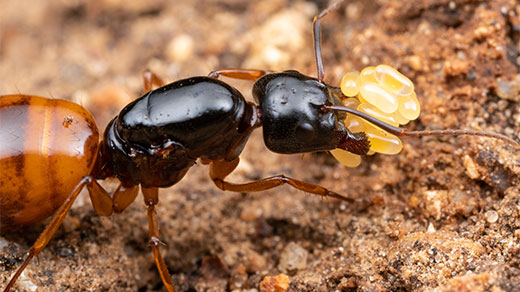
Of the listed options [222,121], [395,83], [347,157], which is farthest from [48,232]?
[395,83]

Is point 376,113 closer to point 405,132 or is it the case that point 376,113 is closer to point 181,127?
point 405,132

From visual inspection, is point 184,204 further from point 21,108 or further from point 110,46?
point 110,46

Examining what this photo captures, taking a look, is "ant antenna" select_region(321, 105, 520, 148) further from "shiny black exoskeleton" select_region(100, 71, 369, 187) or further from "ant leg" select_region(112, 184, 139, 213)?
"ant leg" select_region(112, 184, 139, 213)

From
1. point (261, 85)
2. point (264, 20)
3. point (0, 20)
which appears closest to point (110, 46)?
point (0, 20)

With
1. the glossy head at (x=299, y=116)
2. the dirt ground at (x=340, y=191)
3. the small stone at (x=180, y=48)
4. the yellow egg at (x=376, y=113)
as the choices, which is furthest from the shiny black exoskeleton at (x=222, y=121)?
the small stone at (x=180, y=48)

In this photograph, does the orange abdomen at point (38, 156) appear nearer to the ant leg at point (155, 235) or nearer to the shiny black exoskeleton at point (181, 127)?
the shiny black exoskeleton at point (181, 127)

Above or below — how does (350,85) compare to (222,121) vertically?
above
